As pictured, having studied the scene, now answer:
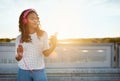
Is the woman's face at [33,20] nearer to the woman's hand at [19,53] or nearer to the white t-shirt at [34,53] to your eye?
the white t-shirt at [34,53]

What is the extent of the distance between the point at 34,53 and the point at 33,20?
38 centimetres

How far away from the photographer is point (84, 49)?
Result: 984cm

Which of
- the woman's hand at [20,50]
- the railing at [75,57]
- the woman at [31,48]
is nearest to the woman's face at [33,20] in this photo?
the woman at [31,48]

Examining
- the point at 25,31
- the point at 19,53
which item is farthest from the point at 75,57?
the point at 19,53

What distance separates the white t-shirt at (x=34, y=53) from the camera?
3.68 m

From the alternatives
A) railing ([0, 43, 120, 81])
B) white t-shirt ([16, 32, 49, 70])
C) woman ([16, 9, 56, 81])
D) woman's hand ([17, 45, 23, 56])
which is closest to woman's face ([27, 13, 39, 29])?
woman ([16, 9, 56, 81])

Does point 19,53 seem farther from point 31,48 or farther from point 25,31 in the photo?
point 25,31

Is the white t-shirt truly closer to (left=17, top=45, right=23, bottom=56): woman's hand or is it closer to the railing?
(left=17, top=45, right=23, bottom=56): woman's hand

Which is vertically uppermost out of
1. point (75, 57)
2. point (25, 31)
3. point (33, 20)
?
point (33, 20)

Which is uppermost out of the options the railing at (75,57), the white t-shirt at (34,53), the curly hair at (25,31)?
the curly hair at (25,31)

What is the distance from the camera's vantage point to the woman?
3680 mm

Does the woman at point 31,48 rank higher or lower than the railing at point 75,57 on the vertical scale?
higher

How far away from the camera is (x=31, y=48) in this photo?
3.73 m

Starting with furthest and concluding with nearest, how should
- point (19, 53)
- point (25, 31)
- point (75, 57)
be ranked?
point (75, 57), point (25, 31), point (19, 53)
